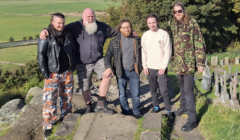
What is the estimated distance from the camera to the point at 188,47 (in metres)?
4.00

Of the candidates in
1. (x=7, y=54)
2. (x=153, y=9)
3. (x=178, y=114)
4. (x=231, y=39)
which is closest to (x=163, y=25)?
(x=153, y=9)

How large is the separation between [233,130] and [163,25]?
18.5 metres

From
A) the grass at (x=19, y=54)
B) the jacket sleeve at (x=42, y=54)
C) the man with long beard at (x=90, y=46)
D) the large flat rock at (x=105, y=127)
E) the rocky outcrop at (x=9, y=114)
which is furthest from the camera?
the grass at (x=19, y=54)

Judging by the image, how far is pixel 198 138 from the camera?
411cm

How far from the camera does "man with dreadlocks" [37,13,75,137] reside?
411cm

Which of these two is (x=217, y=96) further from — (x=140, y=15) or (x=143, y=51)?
(x=140, y=15)

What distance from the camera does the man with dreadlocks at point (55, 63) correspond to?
4.11m

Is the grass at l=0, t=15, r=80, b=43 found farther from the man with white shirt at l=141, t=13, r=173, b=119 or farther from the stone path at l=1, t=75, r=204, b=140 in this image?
the man with white shirt at l=141, t=13, r=173, b=119

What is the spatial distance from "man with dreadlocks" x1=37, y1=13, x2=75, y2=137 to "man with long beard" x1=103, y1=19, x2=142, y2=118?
695mm

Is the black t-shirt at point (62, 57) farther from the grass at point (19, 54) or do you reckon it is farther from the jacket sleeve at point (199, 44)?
the grass at point (19, 54)

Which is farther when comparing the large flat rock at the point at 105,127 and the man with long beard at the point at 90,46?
the man with long beard at the point at 90,46

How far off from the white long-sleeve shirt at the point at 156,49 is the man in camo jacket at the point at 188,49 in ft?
0.44

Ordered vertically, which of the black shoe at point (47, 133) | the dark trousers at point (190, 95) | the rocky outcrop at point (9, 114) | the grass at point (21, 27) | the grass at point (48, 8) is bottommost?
the rocky outcrop at point (9, 114)

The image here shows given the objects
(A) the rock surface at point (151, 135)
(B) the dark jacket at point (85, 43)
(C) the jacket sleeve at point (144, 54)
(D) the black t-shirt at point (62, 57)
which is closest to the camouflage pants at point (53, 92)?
(D) the black t-shirt at point (62, 57)
